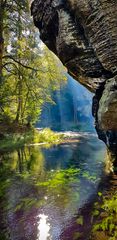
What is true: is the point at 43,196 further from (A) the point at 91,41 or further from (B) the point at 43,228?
(A) the point at 91,41

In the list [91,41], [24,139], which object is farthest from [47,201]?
[24,139]

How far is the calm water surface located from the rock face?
6.78 feet

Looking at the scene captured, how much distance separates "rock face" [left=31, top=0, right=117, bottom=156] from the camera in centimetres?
584

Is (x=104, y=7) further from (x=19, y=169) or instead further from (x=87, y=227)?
(x=19, y=169)

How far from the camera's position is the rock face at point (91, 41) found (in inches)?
230

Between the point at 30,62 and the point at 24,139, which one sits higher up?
the point at 30,62

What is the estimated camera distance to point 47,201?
834 cm

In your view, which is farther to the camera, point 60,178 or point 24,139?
point 24,139

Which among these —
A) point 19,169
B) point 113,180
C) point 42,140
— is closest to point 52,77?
point 19,169

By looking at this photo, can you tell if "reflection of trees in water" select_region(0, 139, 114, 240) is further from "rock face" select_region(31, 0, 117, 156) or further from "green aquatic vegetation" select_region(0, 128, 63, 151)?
"green aquatic vegetation" select_region(0, 128, 63, 151)

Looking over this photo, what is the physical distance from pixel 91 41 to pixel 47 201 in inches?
173

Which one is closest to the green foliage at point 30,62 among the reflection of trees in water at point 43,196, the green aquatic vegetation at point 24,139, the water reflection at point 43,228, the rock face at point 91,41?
the green aquatic vegetation at point 24,139

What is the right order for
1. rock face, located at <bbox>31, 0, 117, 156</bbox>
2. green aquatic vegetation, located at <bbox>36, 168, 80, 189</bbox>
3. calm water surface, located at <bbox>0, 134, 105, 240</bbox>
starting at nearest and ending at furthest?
rock face, located at <bbox>31, 0, 117, 156</bbox>, calm water surface, located at <bbox>0, 134, 105, 240</bbox>, green aquatic vegetation, located at <bbox>36, 168, 80, 189</bbox>

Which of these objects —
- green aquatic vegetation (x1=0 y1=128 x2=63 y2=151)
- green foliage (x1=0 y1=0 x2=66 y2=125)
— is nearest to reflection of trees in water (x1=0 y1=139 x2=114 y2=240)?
green foliage (x1=0 y1=0 x2=66 y2=125)
